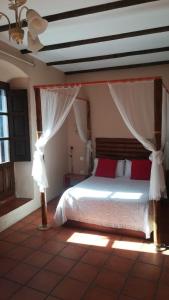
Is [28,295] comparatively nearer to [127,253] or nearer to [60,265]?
[60,265]

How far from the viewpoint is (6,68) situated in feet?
12.3

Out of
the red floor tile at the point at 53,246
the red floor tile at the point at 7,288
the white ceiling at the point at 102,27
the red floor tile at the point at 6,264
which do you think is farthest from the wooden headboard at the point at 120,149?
the red floor tile at the point at 7,288

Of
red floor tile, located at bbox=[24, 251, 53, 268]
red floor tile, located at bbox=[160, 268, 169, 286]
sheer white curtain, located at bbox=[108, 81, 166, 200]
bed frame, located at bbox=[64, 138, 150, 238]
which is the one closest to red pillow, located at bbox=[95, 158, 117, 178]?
bed frame, located at bbox=[64, 138, 150, 238]

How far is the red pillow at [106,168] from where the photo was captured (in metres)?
4.58

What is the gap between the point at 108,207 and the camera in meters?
3.34

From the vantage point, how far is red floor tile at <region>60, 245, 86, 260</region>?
2.85 metres

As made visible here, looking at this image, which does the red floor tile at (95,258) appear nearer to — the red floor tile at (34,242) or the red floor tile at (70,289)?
the red floor tile at (70,289)

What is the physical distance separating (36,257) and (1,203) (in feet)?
4.66

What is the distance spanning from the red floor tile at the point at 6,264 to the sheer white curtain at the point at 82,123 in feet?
8.73

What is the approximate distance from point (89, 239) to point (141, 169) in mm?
1724

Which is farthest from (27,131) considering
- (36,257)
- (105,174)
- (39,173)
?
(36,257)

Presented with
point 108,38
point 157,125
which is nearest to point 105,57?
point 108,38

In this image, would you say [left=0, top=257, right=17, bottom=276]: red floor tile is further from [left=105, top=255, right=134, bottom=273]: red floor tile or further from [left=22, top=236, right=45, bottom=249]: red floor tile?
[left=105, top=255, right=134, bottom=273]: red floor tile

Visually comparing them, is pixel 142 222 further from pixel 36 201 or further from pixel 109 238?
pixel 36 201
